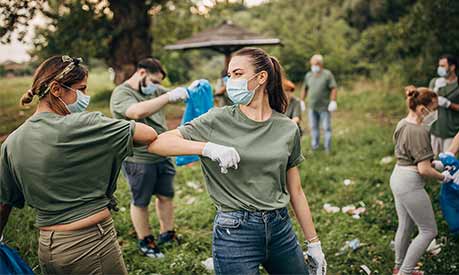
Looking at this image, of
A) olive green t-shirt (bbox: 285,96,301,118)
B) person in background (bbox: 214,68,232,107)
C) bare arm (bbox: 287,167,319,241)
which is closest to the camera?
bare arm (bbox: 287,167,319,241)

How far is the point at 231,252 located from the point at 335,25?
20281mm

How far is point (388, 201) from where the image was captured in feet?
19.2

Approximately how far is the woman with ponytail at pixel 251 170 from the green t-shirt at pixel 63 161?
27 centimetres

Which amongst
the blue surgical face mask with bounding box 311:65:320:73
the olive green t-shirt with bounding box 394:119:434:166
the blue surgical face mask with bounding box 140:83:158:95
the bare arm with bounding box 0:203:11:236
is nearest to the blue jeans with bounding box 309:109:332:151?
the blue surgical face mask with bounding box 311:65:320:73

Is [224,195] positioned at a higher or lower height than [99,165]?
lower

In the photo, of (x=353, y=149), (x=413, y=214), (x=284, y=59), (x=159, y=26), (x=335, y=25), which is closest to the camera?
(x=413, y=214)

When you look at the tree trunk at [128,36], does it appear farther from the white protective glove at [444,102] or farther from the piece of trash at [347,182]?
the white protective glove at [444,102]

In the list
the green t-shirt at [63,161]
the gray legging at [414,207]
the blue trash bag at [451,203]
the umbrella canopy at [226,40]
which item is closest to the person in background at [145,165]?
the green t-shirt at [63,161]

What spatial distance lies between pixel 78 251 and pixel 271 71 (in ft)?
4.56

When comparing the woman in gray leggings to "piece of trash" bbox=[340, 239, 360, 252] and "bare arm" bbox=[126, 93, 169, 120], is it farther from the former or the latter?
"bare arm" bbox=[126, 93, 169, 120]

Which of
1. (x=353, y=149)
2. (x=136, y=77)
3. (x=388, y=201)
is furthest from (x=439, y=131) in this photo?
(x=136, y=77)

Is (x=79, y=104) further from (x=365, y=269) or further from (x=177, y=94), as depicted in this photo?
(x=365, y=269)

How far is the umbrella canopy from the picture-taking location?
402 inches

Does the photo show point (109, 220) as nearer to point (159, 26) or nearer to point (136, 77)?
point (136, 77)
